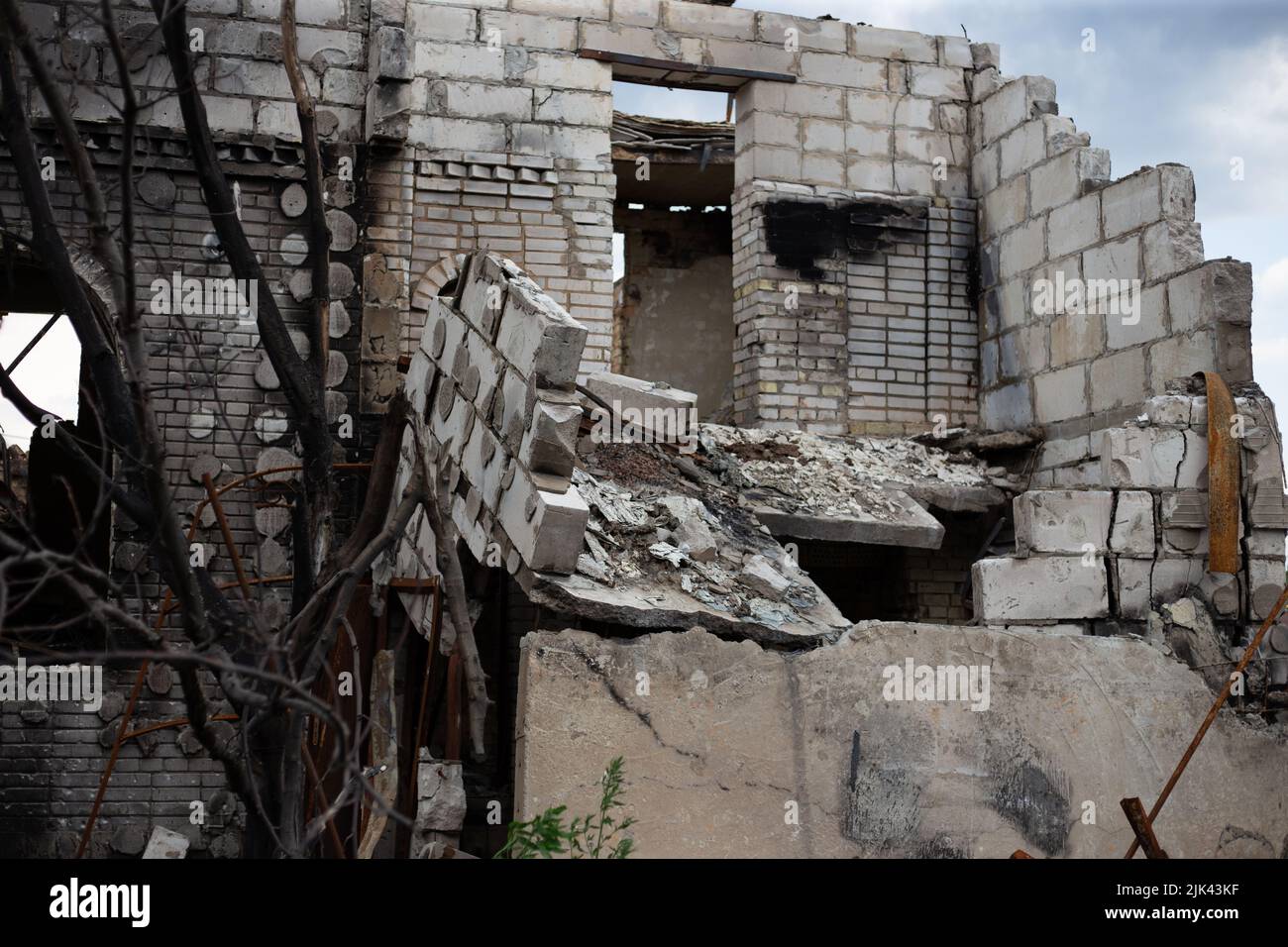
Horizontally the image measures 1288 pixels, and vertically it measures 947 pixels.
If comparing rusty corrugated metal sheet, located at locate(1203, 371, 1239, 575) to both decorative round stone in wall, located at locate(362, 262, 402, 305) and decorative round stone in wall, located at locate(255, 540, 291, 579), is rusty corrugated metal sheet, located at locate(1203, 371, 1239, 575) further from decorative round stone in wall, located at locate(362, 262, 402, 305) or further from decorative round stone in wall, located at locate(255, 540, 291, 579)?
decorative round stone in wall, located at locate(255, 540, 291, 579)

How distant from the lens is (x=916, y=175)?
9758 millimetres

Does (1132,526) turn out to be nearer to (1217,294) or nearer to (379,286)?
(1217,294)

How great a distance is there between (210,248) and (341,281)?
85 centimetres

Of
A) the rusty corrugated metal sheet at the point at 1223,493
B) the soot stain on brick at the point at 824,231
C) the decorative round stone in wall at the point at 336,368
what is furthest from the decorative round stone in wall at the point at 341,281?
the rusty corrugated metal sheet at the point at 1223,493

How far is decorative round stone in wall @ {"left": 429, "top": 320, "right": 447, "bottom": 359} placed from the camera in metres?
6.43

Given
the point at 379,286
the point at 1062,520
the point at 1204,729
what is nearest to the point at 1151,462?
the point at 1062,520

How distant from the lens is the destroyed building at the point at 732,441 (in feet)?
16.5

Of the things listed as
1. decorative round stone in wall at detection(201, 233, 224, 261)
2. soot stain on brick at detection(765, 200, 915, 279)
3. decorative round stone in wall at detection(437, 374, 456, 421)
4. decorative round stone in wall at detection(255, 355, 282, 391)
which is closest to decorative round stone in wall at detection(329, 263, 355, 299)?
decorative round stone in wall at detection(255, 355, 282, 391)

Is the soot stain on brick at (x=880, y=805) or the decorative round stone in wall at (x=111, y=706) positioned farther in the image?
the decorative round stone in wall at (x=111, y=706)

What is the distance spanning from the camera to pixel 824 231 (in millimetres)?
9453

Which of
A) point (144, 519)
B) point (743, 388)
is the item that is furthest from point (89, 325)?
point (743, 388)

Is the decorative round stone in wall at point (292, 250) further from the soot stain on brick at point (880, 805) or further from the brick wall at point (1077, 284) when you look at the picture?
the soot stain on brick at point (880, 805)

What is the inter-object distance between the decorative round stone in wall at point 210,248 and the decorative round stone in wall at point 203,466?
1300mm

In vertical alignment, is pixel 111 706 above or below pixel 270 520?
below
